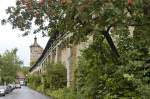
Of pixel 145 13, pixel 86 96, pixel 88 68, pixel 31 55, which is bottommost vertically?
pixel 86 96

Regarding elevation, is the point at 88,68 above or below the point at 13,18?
below

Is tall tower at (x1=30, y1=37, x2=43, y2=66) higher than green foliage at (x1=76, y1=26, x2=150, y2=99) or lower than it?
higher

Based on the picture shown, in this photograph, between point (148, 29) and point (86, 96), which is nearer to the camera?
point (148, 29)

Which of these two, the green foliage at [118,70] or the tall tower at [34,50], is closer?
the green foliage at [118,70]

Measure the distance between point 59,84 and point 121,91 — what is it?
→ 1042 inches

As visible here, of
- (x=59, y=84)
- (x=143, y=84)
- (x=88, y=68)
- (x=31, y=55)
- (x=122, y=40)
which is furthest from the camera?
(x=31, y=55)

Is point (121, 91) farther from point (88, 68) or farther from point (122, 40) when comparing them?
point (88, 68)

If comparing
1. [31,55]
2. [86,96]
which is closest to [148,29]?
[86,96]

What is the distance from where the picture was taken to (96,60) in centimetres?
1752

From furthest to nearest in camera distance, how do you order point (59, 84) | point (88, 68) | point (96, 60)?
point (59, 84)
point (88, 68)
point (96, 60)

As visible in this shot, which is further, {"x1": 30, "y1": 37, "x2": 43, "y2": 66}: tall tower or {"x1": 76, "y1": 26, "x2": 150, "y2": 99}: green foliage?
{"x1": 30, "y1": 37, "x2": 43, "y2": 66}: tall tower

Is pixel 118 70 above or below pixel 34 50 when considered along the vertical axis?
below

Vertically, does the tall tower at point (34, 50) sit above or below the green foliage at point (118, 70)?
above

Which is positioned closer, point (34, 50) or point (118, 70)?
point (118, 70)
